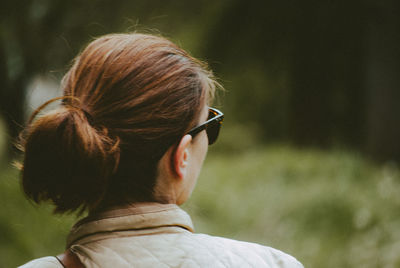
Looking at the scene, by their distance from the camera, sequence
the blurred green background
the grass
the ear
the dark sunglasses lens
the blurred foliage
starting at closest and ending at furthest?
the ear < the dark sunglasses lens < the grass < the blurred green background < the blurred foliage

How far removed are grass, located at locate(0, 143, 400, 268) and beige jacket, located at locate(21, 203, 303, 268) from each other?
2319 millimetres

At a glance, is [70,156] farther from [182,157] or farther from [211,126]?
[211,126]

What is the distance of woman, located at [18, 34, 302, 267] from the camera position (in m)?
1.16

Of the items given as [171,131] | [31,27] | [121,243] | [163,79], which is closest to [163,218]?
[121,243]

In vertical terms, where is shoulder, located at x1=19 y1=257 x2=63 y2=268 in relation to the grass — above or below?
above

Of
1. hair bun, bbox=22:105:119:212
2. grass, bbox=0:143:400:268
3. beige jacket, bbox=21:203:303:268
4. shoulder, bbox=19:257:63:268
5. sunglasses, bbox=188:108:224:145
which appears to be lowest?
grass, bbox=0:143:400:268

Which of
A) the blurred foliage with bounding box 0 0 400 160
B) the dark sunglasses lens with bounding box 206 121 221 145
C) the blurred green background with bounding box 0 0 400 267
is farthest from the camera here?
the blurred foliage with bounding box 0 0 400 160

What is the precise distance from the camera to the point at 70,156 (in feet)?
3.97

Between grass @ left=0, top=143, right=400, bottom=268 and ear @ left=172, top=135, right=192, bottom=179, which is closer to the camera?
ear @ left=172, top=135, right=192, bottom=179

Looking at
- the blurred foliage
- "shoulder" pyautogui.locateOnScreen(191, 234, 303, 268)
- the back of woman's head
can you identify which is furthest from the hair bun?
the blurred foliage

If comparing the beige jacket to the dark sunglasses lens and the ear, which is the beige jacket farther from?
the dark sunglasses lens

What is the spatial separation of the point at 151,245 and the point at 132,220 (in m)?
0.09

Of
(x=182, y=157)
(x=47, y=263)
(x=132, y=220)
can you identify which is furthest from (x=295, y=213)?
(x=47, y=263)

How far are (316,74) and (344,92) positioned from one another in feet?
2.11
